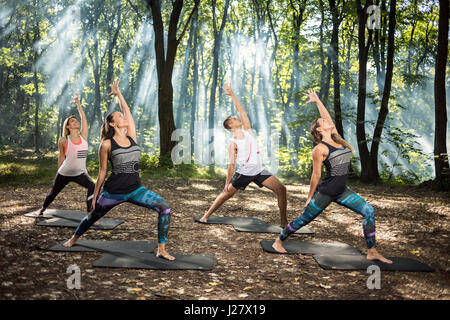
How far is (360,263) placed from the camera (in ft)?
15.1

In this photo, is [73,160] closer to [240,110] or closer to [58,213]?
[58,213]

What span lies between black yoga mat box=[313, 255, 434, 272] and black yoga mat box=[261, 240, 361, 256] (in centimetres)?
29

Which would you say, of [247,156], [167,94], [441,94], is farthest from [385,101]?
[247,156]

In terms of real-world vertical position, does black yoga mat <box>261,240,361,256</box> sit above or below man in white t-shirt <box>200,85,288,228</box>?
below

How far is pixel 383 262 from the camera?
4.67 metres

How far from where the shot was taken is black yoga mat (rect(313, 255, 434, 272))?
4422 mm

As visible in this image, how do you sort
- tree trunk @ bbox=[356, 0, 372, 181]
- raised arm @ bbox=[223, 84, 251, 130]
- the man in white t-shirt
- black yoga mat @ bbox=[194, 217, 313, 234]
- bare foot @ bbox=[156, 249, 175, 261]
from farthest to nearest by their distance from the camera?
tree trunk @ bbox=[356, 0, 372, 181] → black yoga mat @ bbox=[194, 217, 313, 234] → the man in white t-shirt → raised arm @ bbox=[223, 84, 251, 130] → bare foot @ bbox=[156, 249, 175, 261]

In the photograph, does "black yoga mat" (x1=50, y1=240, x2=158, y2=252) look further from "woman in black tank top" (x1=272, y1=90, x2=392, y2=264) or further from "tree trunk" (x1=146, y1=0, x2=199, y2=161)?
"tree trunk" (x1=146, y1=0, x2=199, y2=161)

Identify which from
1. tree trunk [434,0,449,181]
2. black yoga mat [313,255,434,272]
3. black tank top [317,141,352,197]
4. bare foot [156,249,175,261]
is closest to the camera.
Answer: black yoga mat [313,255,434,272]

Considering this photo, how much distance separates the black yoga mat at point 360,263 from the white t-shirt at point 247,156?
2093mm

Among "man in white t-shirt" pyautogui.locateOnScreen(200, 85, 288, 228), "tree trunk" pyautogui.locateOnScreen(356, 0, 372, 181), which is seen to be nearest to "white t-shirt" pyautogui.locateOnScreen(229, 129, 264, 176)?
"man in white t-shirt" pyautogui.locateOnScreen(200, 85, 288, 228)

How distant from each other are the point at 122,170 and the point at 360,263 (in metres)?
3.36
